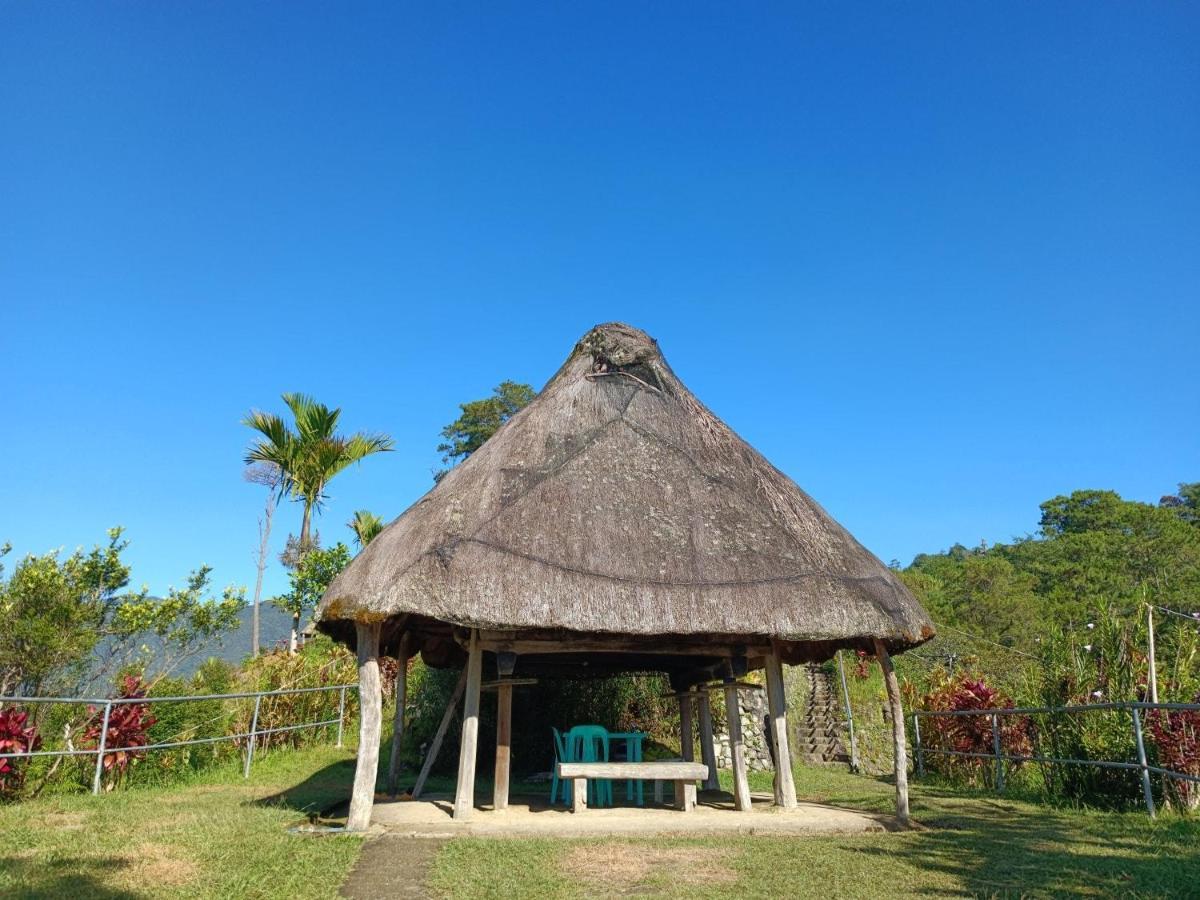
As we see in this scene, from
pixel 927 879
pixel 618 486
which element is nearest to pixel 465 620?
pixel 618 486

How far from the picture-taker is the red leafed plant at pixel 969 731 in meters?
11.4

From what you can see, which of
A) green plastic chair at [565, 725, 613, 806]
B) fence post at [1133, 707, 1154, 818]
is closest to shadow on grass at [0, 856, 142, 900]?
green plastic chair at [565, 725, 613, 806]

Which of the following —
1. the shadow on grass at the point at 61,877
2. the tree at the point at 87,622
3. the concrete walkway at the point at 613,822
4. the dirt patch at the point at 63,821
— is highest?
the tree at the point at 87,622

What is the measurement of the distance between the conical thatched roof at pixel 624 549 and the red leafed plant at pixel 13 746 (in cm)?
362

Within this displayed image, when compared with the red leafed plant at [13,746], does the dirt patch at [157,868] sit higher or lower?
lower

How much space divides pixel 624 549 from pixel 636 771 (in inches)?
95.0

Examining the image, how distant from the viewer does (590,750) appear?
9.55 meters

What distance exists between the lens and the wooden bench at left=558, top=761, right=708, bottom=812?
8.32m

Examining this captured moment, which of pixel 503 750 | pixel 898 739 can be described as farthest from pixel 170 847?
pixel 898 739

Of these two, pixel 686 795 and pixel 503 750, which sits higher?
pixel 503 750

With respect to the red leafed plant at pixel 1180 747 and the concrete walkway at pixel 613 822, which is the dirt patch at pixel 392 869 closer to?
the concrete walkway at pixel 613 822

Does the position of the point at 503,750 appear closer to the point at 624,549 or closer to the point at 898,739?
the point at 624,549

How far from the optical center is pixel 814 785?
473 inches

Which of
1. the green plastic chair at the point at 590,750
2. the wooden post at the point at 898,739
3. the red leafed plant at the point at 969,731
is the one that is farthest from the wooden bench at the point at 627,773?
the red leafed plant at the point at 969,731
